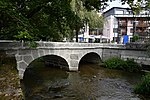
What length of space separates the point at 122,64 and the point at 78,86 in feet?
29.9

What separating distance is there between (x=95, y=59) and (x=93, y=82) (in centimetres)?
1094

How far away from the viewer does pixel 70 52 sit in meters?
21.6

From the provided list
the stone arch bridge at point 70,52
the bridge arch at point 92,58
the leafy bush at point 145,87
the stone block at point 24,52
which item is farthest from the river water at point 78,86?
the bridge arch at point 92,58

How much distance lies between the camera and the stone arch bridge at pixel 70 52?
54.1 feet

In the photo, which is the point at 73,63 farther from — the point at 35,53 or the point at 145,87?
the point at 145,87

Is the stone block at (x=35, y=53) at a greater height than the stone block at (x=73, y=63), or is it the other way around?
the stone block at (x=35, y=53)

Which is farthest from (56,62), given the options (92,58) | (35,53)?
(35,53)

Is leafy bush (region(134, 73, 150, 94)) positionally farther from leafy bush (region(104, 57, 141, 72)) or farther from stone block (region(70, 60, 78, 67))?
stone block (region(70, 60, 78, 67))

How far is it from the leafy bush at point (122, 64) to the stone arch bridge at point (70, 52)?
95 cm

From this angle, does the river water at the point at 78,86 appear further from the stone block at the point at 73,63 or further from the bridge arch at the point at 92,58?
the bridge arch at the point at 92,58

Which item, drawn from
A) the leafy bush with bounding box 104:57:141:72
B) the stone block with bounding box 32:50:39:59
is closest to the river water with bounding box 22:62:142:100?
the leafy bush with bounding box 104:57:141:72

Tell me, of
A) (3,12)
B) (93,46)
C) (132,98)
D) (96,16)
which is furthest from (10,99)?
(96,16)

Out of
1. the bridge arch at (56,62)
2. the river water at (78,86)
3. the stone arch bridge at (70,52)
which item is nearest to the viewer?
the river water at (78,86)

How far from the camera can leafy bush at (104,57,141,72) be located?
22.9 meters
